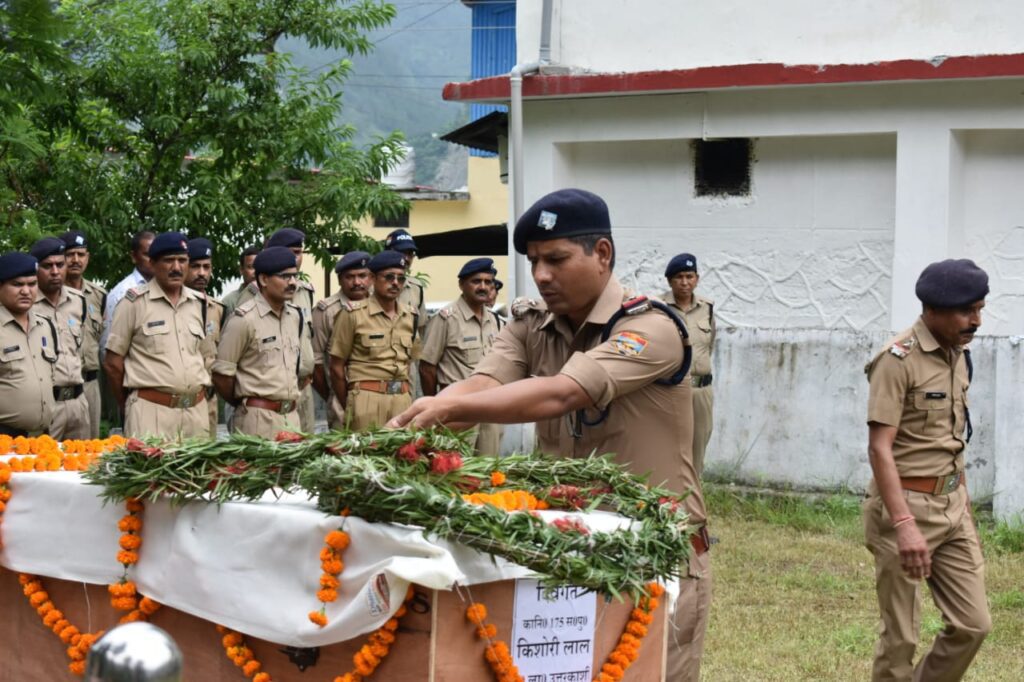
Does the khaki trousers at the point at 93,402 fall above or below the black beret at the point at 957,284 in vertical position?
below

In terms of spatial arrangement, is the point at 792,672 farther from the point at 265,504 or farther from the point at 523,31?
the point at 523,31

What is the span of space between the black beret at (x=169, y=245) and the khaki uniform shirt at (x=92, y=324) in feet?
3.85

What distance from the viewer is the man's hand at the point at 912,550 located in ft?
17.3

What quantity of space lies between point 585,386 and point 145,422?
5372 millimetres

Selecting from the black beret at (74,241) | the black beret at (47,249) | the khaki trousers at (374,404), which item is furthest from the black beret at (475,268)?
the black beret at (47,249)

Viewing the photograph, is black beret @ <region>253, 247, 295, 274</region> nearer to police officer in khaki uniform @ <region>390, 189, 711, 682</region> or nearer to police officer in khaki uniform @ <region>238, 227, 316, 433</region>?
police officer in khaki uniform @ <region>238, 227, 316, 433</region>

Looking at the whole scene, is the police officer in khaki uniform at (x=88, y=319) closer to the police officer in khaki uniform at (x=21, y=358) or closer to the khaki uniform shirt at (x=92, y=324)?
the khaki uniform shirt at (x=92, y=324)

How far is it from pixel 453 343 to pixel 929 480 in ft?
18.5

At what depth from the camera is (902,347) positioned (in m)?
5.60

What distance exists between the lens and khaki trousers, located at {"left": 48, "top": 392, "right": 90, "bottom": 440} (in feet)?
28.4

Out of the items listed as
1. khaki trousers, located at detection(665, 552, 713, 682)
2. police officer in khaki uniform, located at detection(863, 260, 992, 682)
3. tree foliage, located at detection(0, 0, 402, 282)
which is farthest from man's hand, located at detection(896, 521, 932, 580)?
tree foliage, located at detection(0, 0, 402, 282)

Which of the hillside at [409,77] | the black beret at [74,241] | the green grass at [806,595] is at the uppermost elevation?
the hillside at [409,77]

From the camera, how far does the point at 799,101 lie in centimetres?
1097

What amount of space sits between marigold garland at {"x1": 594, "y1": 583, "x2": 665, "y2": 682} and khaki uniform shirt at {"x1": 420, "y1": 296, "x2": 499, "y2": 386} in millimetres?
6910
